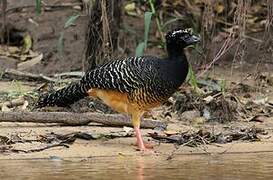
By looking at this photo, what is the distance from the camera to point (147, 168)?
581 centimetres

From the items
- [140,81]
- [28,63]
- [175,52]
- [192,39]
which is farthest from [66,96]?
[28,63]

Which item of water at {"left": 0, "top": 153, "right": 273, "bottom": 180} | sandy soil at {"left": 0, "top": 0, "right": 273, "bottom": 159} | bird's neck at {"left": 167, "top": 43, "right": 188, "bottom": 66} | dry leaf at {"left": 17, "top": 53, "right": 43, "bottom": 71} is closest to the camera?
water at {"left": 0, "top": 153, "right": 273, "bottom": 180}

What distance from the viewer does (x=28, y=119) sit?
21.9ft

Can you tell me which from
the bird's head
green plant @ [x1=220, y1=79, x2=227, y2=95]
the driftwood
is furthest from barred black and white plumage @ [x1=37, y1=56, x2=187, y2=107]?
green plant @ [x1=220, y1=79, x2=227, y2=95]

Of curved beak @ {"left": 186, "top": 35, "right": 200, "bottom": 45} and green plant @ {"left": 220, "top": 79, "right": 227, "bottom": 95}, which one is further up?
curved beak @ {"left": 186, "top": 35, "right": 200, "bottom": 45}

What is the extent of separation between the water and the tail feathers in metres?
0.77

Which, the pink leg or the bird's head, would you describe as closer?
the pink leg

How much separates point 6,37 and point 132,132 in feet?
12.5

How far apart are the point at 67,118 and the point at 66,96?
7.7 inches

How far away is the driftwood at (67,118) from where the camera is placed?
6.70 meters

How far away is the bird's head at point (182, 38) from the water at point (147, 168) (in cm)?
89

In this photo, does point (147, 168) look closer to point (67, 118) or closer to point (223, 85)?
point (67, 118)

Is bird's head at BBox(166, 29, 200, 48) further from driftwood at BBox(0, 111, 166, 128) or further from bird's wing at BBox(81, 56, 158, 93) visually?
driftwood at BBox(0, 111, 166, 128)

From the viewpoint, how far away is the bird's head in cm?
654
